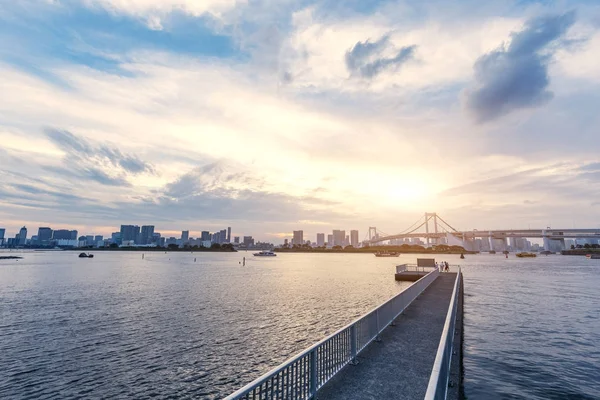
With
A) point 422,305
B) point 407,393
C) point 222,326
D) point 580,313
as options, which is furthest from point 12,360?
point 580,313

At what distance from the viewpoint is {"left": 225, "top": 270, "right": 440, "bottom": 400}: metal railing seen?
6.37m

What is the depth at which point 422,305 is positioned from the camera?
2041 centimetres

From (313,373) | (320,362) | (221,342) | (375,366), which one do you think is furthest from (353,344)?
(221,342)

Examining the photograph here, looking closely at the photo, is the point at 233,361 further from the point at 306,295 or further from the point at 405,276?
the point at 405,276

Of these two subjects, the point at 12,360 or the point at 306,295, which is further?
the point at 306,295

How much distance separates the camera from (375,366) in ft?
32.8

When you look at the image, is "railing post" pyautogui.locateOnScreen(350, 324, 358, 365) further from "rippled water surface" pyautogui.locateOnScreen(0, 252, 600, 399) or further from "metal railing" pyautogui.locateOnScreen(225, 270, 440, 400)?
"rippled water surface" pyautogui.locateOnScreen(0, 252, 600, 399)

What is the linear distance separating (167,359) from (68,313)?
1916 centimetres

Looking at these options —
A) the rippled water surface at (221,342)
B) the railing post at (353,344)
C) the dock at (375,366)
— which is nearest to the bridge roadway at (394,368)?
the dock at (375,366)

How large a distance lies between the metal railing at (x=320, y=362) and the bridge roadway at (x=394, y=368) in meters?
0.30

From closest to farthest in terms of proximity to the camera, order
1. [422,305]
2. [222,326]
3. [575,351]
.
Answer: [575,351] < [422,305] < [222,326]

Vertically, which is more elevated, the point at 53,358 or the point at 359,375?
the point at 359,375

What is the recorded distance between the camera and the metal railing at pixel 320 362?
637 cm

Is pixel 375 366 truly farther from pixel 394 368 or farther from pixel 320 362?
pixel 320 362
